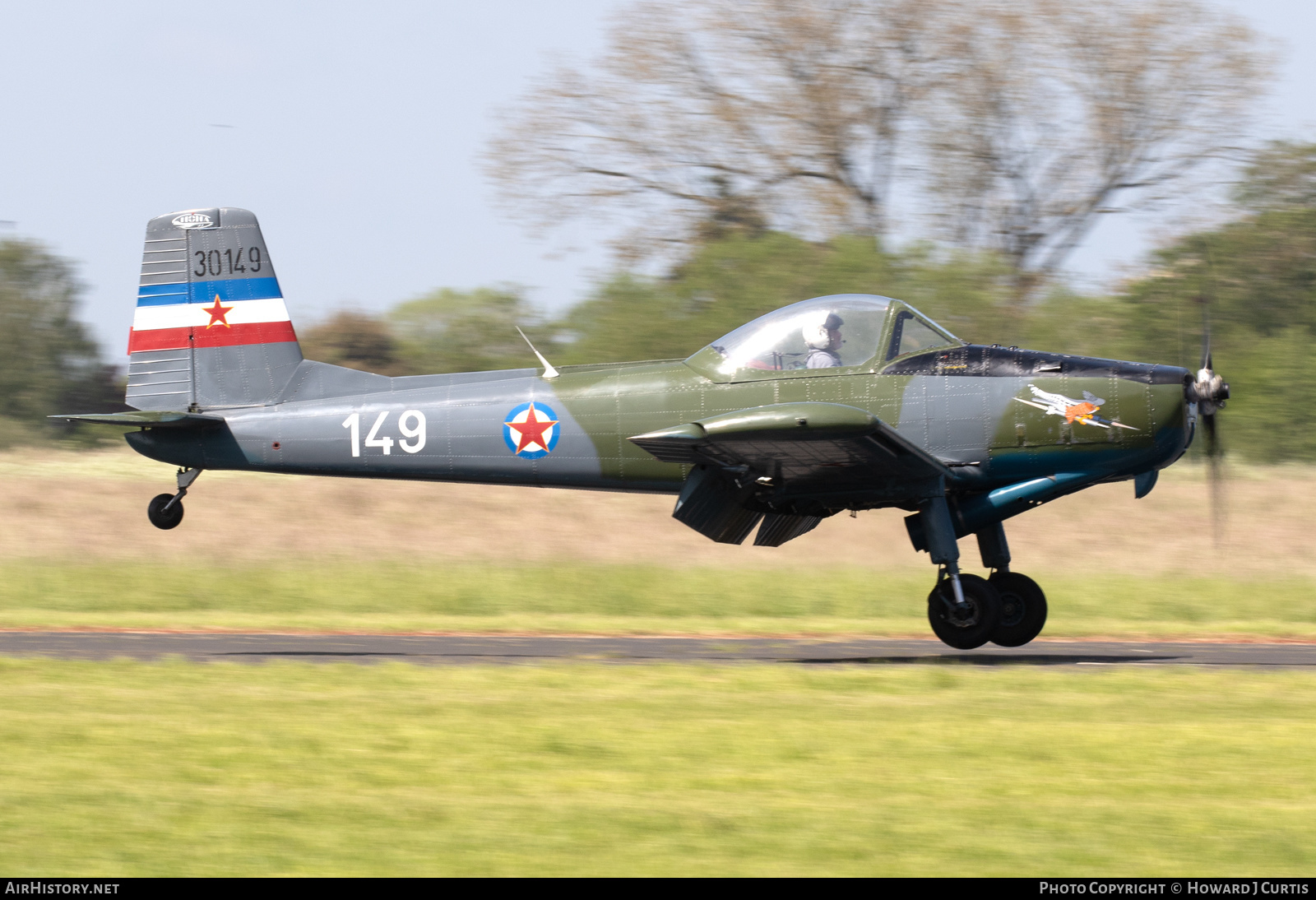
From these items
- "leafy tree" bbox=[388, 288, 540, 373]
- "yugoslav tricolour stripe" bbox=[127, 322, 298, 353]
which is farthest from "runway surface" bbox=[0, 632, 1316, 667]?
"leafy tree" bbox=[388, 288, 540, 373]

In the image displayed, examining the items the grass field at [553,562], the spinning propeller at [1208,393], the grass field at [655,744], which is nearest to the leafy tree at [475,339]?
the grass field at [553,562]

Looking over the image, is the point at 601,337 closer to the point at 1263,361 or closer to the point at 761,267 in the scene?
the point at 761,267

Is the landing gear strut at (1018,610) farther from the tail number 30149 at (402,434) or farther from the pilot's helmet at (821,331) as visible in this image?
the tail number 30149 at (402,434)

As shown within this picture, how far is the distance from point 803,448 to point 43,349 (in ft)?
92.5

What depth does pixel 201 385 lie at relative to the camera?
43.9ft

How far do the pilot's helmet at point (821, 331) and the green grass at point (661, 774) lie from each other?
2.80m

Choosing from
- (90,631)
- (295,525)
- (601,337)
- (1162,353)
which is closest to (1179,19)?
(1162,353)

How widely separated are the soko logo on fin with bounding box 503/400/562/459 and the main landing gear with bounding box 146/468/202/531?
2.89 meters

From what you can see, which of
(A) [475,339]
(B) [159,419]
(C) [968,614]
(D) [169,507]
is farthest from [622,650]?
(A) [475,339]

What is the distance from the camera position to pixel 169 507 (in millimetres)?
13008

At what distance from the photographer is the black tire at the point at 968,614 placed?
457 inches

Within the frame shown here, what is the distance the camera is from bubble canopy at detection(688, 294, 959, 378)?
466 inches

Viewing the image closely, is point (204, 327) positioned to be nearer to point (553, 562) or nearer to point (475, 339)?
point (553, 562)

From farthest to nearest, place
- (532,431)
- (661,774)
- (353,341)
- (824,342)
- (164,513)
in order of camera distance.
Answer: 1. (353,341)
2. (164,513)
3. (532,431)
4. (824,342)
5. (661,774)
